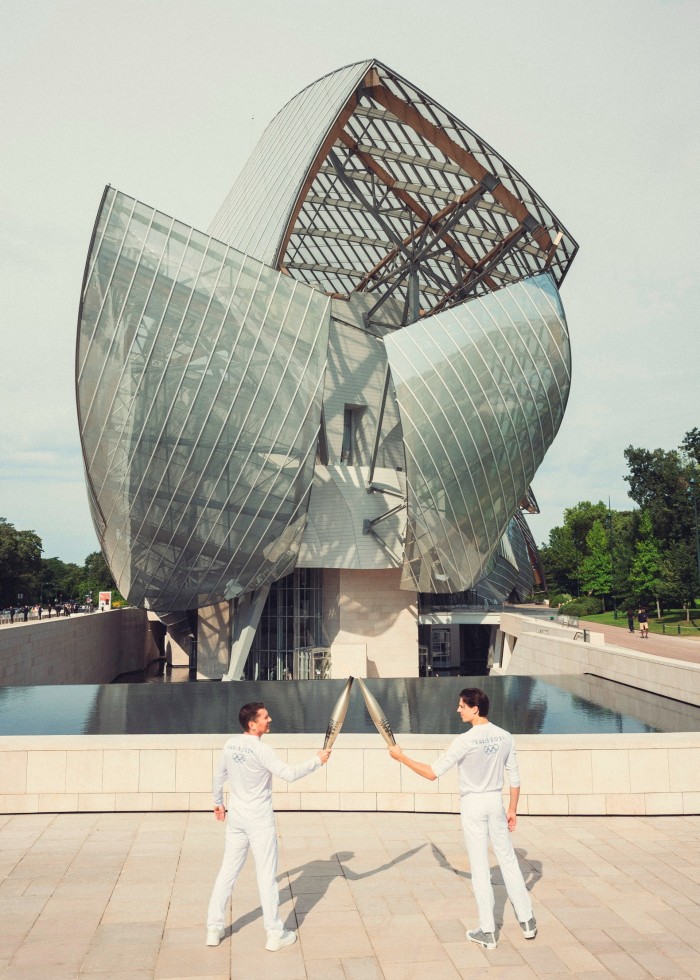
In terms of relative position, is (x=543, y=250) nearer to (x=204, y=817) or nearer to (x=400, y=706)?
(x=400, y=706)

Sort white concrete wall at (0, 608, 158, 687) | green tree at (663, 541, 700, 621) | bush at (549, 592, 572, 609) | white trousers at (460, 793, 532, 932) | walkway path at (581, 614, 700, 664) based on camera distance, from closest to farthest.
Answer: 1. white trousers at (460, 793, 532, 932)
2. white concrete wall at (0, 608, 158, 687)
3. walkway path at (581, 614, 700, 664)
4. green tree at (663, 541, 700, 621)
5. bush at (549, 592, 572, 609)

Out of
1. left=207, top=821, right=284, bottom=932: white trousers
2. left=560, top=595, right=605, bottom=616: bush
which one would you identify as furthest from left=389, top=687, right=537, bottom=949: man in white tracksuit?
left=560, top=595, right=605, bottom=616: bush

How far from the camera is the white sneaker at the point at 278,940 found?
18.7 ft

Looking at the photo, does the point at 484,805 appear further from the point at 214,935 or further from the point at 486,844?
the point at 214,935

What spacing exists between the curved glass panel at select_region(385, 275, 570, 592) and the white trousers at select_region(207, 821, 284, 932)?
2568cm

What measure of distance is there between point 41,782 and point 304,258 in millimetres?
42755

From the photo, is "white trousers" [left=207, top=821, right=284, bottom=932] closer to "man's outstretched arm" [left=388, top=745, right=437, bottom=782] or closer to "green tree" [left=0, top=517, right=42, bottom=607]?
"man's outstretched arm" [left=388, top=745, right=437, bottom=782]

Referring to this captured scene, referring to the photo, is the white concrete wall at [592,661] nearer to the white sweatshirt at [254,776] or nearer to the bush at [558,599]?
the white sweatshirt at [254,776]

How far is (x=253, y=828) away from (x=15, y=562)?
73.5 m

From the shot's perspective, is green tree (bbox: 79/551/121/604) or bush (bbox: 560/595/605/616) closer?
bush (bbox: 560/595/605/616)

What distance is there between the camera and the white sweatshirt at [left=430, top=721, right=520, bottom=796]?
5918 millimetres

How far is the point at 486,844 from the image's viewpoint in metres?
5.83

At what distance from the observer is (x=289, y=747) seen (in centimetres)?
1016

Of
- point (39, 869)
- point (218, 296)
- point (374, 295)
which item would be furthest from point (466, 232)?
point (39, 869)
